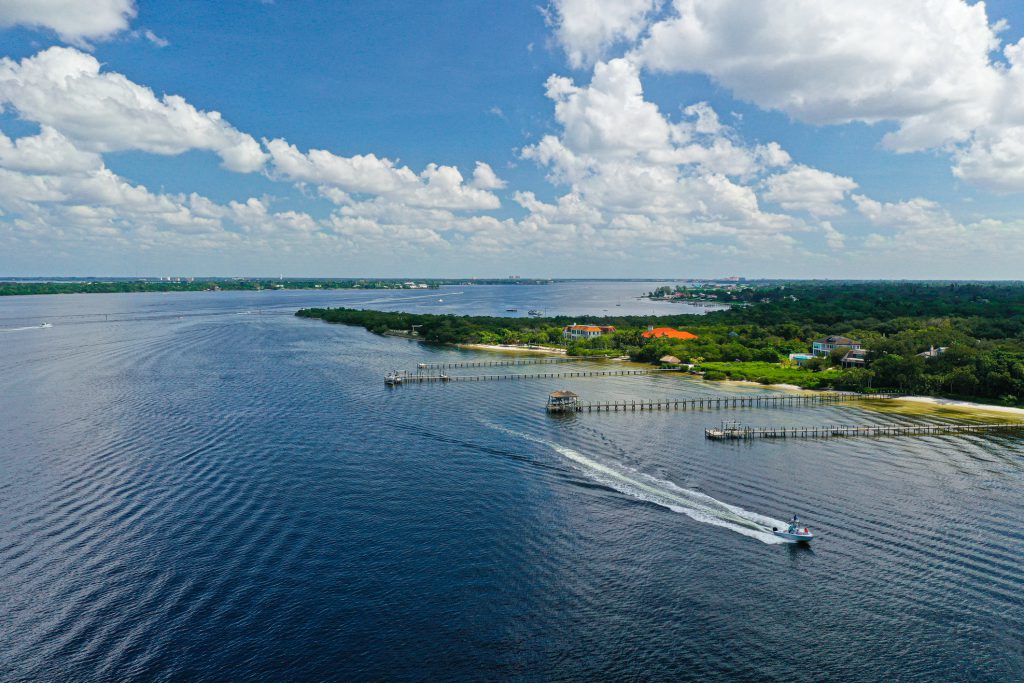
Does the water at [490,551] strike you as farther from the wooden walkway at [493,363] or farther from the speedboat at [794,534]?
the wooden walkway at [493,363]

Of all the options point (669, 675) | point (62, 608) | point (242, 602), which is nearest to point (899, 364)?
point (669, 675)

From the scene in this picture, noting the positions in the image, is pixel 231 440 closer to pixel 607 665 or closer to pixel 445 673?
pixel 445 673

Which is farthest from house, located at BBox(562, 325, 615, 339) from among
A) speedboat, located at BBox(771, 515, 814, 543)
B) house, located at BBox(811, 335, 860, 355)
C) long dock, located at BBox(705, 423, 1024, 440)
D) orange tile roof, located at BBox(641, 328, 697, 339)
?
speedboat, located at BBox(771, 515, 814, 543)

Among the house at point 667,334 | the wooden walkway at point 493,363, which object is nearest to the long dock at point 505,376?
the wooden walkway at point 493,363

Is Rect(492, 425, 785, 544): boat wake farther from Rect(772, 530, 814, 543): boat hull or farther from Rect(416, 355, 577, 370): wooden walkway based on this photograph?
Rect(416, 355, 577, 370): wooden walkway

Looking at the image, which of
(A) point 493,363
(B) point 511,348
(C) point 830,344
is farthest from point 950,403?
(B) point 511,348

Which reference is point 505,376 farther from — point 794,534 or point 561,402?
point 794,534
